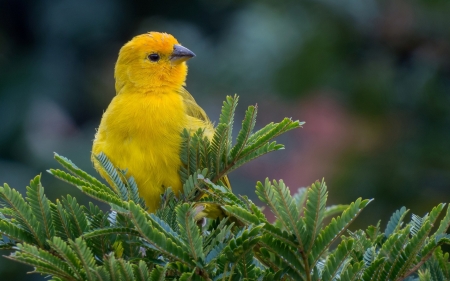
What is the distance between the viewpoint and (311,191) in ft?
5.82

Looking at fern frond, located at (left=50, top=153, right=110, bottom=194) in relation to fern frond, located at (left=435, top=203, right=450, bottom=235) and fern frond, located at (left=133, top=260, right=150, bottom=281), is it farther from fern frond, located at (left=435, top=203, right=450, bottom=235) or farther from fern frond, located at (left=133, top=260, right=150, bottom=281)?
fern frond, located at (left=435, top=203, right=450, bottom=235)

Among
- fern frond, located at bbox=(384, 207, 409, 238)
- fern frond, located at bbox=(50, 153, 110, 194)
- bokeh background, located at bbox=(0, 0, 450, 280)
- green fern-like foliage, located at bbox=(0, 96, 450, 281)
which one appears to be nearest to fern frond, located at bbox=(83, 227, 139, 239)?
green fern-like foliage, located at bbox=(0, 96, 450, 281)

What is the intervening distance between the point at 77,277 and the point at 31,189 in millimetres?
287

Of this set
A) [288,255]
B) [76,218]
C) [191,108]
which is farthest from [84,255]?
[191,108]

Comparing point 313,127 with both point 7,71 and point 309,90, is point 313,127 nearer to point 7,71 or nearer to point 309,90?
point 309,90

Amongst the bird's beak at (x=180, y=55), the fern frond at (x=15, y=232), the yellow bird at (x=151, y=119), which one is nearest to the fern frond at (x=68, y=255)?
the fern frond at (x=15, y=232)

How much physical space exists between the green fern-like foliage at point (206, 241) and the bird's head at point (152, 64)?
1651mm

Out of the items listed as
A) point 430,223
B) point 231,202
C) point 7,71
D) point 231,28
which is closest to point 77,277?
point 231,202

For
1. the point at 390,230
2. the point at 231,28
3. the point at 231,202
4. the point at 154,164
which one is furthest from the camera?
the point at 231,28

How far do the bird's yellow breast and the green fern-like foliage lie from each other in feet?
3.20

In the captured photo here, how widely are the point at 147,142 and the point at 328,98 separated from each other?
4199mm

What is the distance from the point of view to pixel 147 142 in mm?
3236

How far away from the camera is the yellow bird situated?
317 cm

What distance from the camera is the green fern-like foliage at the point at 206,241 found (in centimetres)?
176
